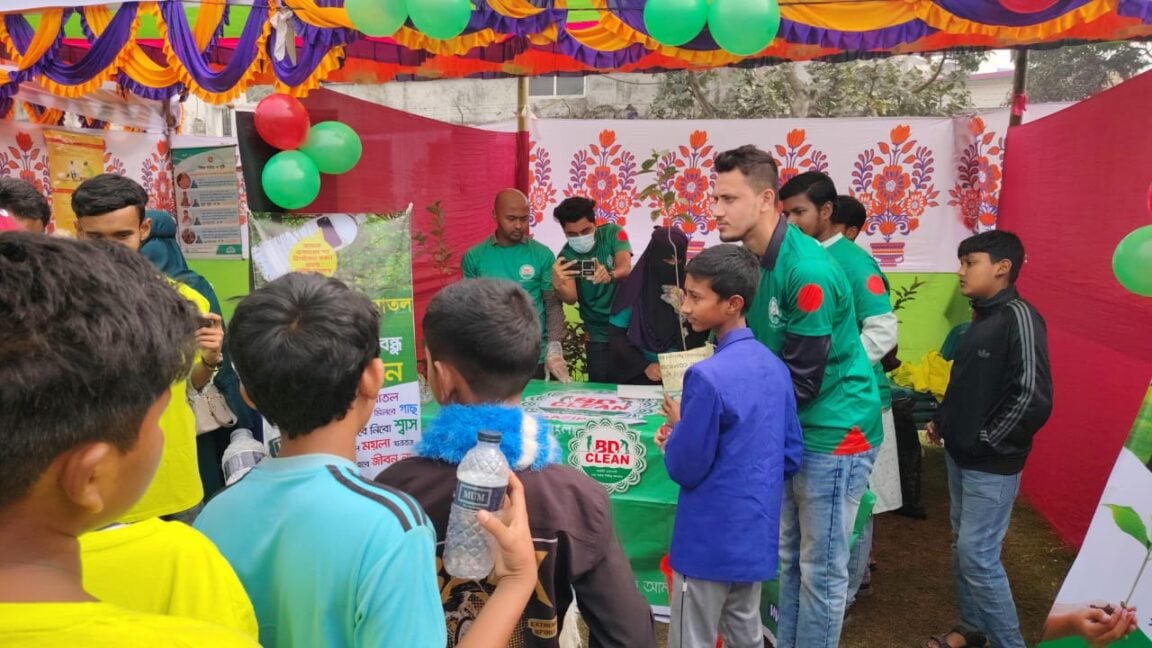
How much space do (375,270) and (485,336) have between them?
2337 mm

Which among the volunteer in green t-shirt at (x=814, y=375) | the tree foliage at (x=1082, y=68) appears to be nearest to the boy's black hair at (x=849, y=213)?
the volunteer in green t-shirt at (x=814, y=375)

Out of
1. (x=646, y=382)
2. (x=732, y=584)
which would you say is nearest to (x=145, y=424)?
(x=732, y=584)

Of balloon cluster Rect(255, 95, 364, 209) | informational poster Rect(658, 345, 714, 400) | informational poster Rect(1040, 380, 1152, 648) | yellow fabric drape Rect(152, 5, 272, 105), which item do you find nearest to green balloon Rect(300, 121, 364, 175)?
balloon cluster Rect(255, 95, 364, 209)

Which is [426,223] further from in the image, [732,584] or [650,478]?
Answer: [732,584]

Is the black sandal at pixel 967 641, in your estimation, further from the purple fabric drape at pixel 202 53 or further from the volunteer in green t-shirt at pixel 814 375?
the purple fabric drape at pixel 202 53

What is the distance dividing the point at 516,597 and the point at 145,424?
1.75ft

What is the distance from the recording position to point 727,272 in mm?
2135

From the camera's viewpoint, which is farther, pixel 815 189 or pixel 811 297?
pixel 815 189

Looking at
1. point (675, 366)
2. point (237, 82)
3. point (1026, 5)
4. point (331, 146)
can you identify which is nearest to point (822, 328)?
point (675, 366)

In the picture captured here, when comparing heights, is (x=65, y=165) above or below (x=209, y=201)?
above

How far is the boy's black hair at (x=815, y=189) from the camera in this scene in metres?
3.27

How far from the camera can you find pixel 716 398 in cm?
205

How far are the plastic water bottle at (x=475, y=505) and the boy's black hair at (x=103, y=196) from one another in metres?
1.98

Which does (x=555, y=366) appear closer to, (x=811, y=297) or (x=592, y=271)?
(x=592, y=271)
